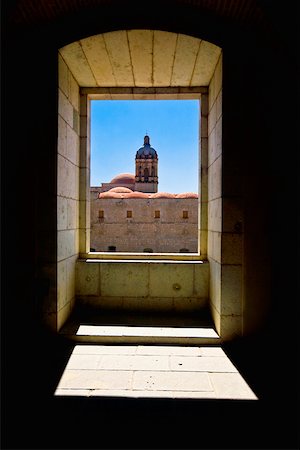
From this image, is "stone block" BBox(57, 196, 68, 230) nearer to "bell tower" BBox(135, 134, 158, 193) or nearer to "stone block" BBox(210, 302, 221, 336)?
"stone block" BBox(210, 302, 221, 336)

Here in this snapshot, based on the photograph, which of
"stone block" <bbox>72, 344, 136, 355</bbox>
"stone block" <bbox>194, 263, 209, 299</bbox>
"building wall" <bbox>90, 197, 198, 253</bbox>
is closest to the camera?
"stone block" <bbox>72, 344, 136, 355</bbox>

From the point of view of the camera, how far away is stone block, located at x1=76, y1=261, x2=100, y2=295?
4.62 metres

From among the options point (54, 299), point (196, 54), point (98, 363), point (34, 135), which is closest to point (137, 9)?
point (196, 54)

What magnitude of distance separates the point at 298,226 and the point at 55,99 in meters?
3.74

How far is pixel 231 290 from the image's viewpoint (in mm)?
3662

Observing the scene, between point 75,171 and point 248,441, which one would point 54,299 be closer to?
point 75,171

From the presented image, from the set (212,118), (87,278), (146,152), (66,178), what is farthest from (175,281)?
(146,152)

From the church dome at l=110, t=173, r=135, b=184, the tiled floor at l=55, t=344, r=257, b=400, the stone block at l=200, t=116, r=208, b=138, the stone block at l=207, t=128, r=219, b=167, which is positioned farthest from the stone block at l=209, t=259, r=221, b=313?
the church dome at l=110, t=173, r=135, b=184

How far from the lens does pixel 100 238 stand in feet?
82.5

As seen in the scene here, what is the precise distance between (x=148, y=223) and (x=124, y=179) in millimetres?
20488

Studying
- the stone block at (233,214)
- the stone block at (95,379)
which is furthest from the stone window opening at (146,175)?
the stone block at (95,379)

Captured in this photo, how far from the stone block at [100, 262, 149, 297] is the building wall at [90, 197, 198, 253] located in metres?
20.1

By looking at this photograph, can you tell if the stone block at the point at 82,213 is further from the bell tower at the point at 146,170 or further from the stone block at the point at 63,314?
the bell tower at the point at 146,170

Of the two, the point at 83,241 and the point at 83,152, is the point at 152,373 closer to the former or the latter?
Answer: the point at 83,241
